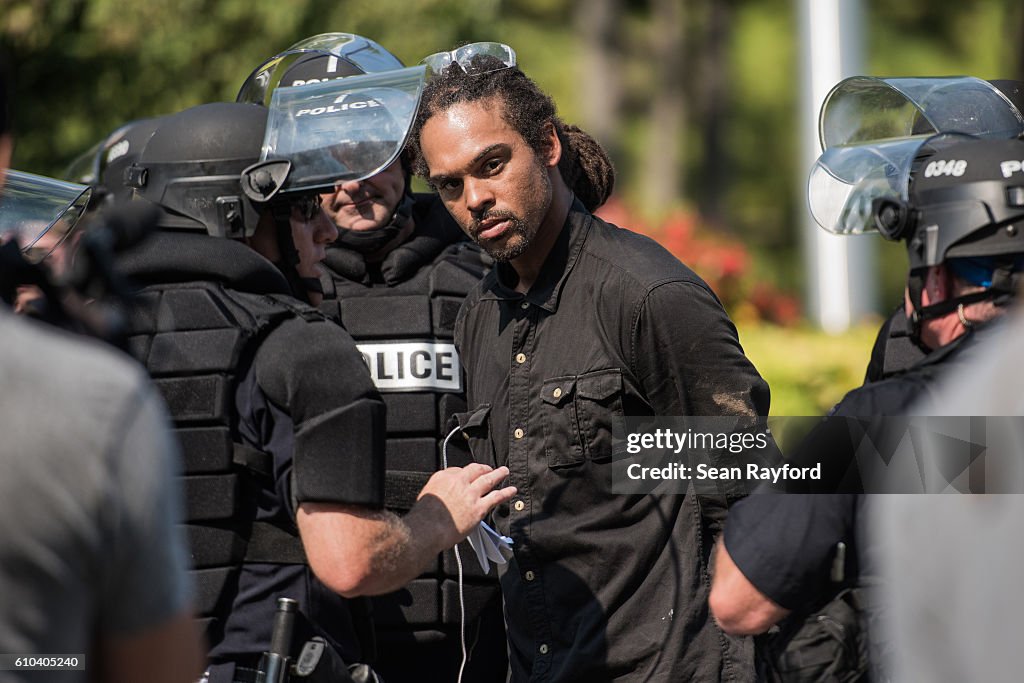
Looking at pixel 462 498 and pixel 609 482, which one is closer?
pixel 462 498

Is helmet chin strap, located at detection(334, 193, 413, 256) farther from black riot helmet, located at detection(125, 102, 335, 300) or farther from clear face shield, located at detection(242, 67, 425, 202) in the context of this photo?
black riot helmet, located at detection(125, 102, 335, 300)

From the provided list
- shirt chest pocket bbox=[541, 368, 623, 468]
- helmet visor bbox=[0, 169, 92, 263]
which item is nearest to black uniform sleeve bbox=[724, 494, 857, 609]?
shirt chest pocket bbox=[541, 368, 623, 468]

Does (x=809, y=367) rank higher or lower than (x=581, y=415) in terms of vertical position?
higher

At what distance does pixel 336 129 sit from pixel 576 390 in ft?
2.99

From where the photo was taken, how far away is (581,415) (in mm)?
3209

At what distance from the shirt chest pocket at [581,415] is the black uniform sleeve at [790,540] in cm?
84

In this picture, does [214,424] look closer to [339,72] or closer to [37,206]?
[37,206]

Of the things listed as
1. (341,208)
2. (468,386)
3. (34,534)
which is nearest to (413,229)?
(341,208)

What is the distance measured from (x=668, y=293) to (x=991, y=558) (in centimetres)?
162

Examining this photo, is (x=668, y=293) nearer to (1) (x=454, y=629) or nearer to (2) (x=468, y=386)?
(2) (x=468, y=386)

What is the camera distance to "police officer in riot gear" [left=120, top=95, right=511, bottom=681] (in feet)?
8.86

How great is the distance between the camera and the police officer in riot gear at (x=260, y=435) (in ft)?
8.86

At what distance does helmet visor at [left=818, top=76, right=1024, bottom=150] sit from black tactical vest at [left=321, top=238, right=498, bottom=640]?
1200 millimetres

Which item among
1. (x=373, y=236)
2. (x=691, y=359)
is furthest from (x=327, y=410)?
(x=373, y=236)
